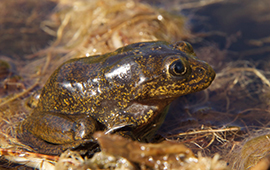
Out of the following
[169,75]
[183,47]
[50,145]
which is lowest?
[50,145]

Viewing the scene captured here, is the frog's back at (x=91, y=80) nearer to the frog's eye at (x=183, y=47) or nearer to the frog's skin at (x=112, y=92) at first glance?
the frog's skin at (x=112, y=92)

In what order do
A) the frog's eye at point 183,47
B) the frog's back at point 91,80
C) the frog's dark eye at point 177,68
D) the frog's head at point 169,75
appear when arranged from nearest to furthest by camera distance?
the frog's dark eye at point 177,68 → the frog's head at point 169,75 → the frog's back at point 91,80 → the frog's eye at point 183,47

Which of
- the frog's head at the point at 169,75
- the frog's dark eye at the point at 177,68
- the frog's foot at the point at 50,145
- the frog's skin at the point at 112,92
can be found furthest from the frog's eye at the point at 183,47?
the frog's foot at the point at 50,145

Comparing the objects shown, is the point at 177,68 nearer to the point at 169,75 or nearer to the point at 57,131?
the point at 169,75

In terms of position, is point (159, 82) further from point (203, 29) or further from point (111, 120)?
point (203, 29)

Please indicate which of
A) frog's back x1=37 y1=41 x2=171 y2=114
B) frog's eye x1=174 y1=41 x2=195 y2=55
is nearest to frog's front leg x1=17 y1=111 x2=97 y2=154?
frog's back x1=37 y1=41 x2=171 y2=114

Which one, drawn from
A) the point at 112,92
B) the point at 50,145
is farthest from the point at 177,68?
the point at 50,145

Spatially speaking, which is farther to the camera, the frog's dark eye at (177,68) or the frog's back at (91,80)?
the frog's back at (91,80)
